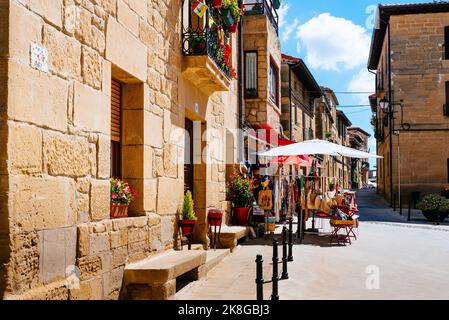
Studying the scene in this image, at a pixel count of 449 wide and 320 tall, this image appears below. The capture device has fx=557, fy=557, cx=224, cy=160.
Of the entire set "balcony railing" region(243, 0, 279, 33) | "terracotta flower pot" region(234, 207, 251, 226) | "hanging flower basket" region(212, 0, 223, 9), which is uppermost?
"balcony railing" region(243, 0, 279, 33)

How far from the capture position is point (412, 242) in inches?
493

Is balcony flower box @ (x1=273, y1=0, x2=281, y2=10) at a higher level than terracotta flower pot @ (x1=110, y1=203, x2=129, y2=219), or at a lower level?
higher

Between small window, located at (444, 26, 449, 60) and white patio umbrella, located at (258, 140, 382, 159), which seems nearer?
white patio umbrella, located at (258, 140, 382, 159)

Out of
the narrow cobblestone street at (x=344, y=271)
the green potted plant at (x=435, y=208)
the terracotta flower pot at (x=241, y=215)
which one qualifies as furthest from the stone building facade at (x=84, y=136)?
the green potted plant at (x=435, y=208)

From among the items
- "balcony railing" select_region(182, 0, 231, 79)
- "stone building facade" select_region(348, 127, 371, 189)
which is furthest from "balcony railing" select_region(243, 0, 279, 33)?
"stone building facade" select_region(348, 127, 371, 189)

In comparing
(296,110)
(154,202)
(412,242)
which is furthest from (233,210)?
(296,110)

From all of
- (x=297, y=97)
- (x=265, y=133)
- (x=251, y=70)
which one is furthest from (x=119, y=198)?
(x=297, y=97)

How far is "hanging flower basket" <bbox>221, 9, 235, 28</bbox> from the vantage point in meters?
11.1

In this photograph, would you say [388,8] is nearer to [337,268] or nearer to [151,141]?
[337,268]

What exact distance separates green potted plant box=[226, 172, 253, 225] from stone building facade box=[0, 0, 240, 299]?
413cm

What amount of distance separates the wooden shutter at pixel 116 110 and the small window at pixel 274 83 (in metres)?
12.8

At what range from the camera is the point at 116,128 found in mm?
6660

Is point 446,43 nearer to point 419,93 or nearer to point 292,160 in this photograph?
point 419,93

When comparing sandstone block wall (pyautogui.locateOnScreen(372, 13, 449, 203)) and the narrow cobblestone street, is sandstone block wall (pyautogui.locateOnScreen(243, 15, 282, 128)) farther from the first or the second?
sandstone block wall (pyautogui.locateOnScreen(372, 13, 449, 203))
